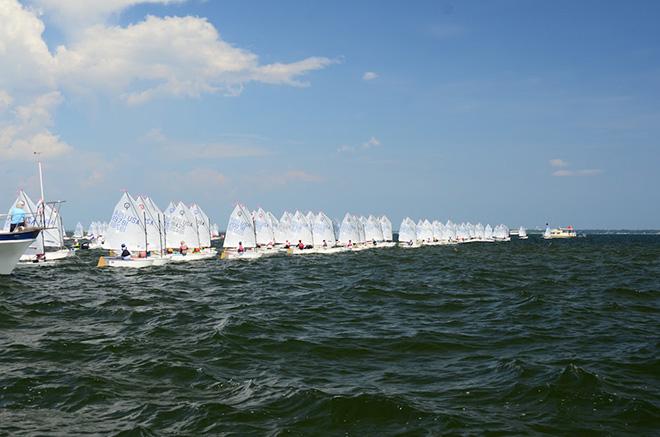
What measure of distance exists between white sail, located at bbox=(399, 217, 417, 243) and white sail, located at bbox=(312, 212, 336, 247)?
3726 centimetres

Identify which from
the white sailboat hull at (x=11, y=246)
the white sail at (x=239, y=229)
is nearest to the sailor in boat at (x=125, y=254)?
the white sailboat hull at (x=11, y=246)

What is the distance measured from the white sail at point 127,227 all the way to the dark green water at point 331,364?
71.9 ft

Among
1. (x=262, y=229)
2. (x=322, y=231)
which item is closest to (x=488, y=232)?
(x=322, y=231)

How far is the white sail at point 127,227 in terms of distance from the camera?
2071 inches

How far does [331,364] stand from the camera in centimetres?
1550

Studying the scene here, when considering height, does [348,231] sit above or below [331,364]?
above

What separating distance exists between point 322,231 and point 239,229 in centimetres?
2104

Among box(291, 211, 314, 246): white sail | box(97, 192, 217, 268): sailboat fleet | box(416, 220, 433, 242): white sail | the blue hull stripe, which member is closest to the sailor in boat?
box(97, 192, 217, 268): sailboat fleet

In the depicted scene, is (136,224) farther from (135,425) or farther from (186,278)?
(135,425)

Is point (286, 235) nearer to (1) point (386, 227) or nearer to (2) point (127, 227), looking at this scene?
(1) point (386, 227)

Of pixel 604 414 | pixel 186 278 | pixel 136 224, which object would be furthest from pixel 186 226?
pixel 604 414

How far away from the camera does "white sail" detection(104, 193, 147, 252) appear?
52.6 m

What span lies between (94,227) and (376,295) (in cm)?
15599

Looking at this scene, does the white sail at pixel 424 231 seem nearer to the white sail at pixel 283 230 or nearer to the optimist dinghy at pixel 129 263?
the white sail at pixel 283 230
